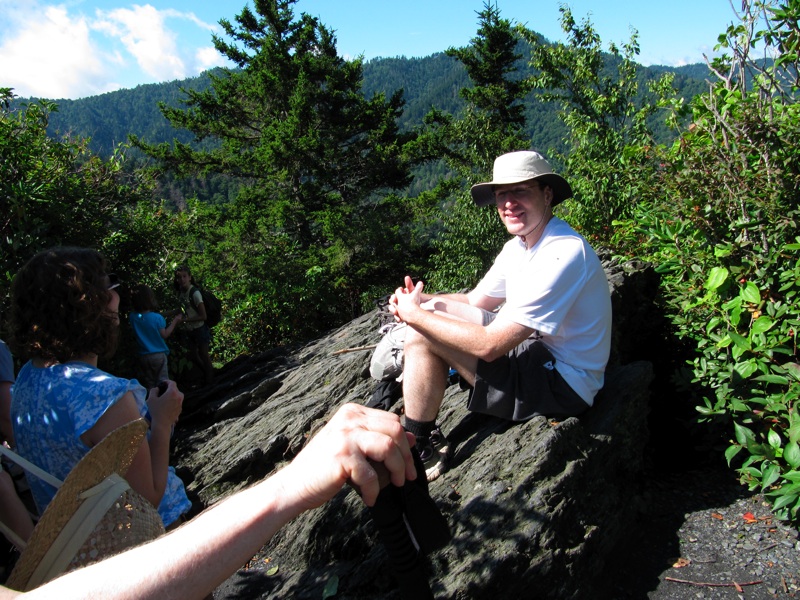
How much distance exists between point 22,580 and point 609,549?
8.78 feet

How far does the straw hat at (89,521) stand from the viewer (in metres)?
1.33

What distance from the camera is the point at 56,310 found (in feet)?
7.10

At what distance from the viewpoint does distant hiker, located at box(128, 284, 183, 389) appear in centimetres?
683

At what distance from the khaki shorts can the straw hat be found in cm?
198

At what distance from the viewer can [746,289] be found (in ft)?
11.4

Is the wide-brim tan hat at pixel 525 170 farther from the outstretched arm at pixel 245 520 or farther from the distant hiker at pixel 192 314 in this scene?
the distant hiker at pixel 192 314

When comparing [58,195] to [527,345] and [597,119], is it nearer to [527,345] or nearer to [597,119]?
[527,345]

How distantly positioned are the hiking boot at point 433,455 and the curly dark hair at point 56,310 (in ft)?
5.80

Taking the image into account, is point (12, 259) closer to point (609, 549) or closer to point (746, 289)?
point (609, 549)

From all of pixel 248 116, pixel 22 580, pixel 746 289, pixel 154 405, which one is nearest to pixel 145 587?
pixel 22 580

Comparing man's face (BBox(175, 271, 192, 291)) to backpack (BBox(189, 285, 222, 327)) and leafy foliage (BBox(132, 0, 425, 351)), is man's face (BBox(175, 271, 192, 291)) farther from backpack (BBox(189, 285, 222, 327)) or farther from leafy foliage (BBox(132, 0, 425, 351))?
leafy foliage (BBox(132, 0, 425, 351))

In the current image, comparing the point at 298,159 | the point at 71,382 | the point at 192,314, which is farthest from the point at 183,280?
the point at 298,159

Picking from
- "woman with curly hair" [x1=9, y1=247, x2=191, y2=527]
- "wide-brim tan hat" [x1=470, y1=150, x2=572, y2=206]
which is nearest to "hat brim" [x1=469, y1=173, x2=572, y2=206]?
"wide-brim tan hat" [x1=470, y1=150, x2=572, y2=206]

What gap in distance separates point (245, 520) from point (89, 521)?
23.7 inches
